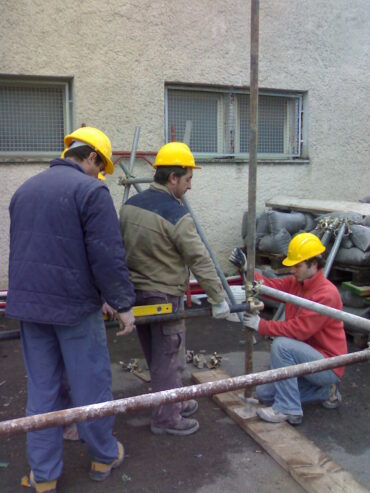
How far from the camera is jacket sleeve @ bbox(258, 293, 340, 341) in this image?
3350mm

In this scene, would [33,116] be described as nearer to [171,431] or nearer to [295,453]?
[171,431]

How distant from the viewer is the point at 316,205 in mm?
5934

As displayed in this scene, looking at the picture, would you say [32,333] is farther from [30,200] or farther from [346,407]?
[346,407]

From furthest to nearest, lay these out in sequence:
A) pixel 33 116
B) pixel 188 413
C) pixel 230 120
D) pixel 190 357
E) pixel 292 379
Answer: pixel 230 120 → pixel 33 116 → pixel 190 357 → pixel 188 413 → pixel 292 379

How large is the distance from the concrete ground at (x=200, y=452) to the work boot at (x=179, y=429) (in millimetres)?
40

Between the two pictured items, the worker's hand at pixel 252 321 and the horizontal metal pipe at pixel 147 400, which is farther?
the worker's hand at pixel 252 321

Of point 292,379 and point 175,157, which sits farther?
point 292,379

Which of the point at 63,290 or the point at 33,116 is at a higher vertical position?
the point at 33,116

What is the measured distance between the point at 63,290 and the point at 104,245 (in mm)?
316

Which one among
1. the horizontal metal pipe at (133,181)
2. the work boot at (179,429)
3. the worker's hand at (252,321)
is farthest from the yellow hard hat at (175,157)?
the work boot at (179,429)

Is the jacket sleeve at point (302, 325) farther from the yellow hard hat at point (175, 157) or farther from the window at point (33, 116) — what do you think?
the window at point (33, 116)

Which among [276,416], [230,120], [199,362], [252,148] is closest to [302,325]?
[276,416]

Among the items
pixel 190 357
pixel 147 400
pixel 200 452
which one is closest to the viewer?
pixel 147 400

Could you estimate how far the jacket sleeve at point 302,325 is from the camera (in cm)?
335
